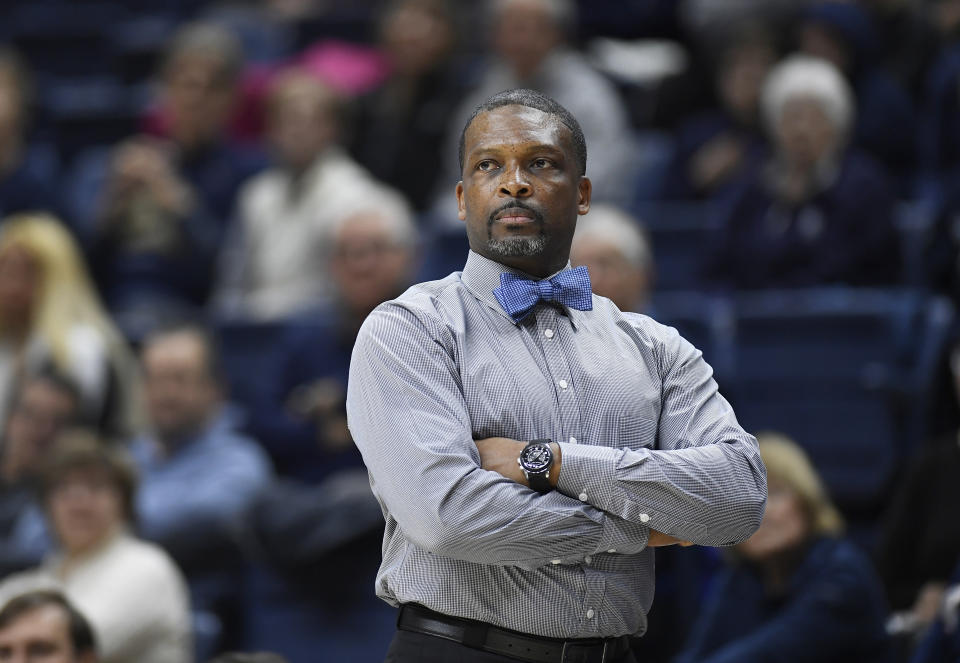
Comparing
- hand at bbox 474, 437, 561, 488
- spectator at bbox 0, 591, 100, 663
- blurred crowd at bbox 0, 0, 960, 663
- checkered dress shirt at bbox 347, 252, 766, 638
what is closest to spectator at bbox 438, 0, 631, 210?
blurred crowd at bbox 0, 0, 960, 663

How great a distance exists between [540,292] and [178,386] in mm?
3417

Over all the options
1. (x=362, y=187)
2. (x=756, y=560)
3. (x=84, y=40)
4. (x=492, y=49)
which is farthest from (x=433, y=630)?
(x=84, y=40)

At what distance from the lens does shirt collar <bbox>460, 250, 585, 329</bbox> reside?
2.68 meters

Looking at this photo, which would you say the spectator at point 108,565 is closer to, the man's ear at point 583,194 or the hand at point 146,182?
the hand at point 146,182

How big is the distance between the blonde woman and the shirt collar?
3701mm

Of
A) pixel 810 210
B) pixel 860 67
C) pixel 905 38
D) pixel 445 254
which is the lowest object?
pixel 445 254

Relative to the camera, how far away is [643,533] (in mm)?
2572

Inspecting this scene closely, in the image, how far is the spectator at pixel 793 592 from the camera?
4387mm

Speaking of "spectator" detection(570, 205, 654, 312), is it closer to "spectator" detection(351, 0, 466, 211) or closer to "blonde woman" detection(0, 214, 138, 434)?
"blonde woman" detection(0, 214, 138, 434)

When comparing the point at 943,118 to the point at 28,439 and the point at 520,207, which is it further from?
the point at 520,207

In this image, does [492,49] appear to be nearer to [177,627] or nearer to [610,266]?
[610,266]

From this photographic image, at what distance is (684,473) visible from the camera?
8.32ft

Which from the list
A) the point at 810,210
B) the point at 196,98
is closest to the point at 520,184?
the point at 810,210

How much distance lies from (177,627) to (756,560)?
173 cm
